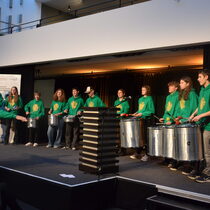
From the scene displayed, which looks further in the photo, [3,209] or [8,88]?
[8,88]

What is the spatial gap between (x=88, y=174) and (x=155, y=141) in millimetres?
1110

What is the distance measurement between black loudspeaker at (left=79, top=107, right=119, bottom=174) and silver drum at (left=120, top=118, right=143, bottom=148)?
0.74 metres

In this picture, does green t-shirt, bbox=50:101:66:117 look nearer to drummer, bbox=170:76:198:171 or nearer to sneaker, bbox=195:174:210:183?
drummer, bbox=170:76:198:171

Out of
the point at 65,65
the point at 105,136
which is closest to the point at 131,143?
the point at 105,136

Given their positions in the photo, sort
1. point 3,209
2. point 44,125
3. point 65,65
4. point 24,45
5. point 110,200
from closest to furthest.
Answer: point 3,209 < point 110,200 < point 24,45 < point 65,65 < point 44,125

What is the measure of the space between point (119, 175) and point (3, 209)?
1.57 m

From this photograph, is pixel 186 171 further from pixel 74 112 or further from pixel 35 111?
pixel 35 111

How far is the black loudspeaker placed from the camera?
3.85 meters

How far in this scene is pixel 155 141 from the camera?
424 centimetres

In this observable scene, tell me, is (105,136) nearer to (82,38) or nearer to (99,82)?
(82,38)

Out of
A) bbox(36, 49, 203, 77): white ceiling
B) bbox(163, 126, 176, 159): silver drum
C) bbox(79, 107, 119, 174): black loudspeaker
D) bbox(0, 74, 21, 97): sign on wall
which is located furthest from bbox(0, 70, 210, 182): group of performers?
bbox(36, 49, 203, 77): white ceiling

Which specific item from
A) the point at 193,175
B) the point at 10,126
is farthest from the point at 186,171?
the point at 10,126

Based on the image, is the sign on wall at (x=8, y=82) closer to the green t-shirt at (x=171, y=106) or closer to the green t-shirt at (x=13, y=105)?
the green t-shirt at (x=13, y=105)

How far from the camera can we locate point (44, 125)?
28.8 ft
